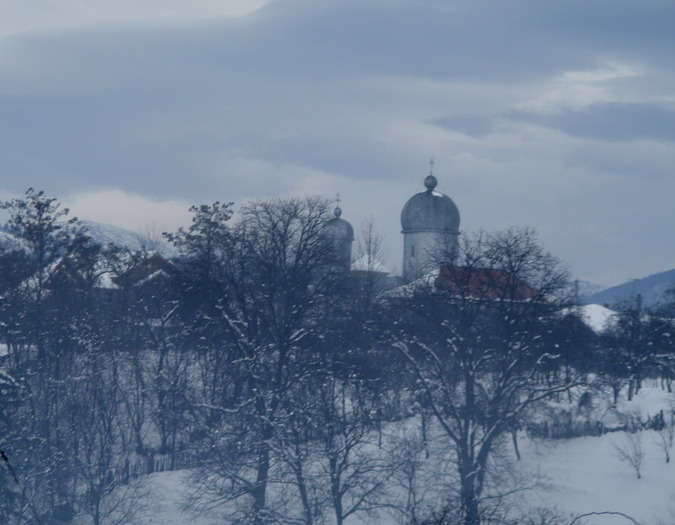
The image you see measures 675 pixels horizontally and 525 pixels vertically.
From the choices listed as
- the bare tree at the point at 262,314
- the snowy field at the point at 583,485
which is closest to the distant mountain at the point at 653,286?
the snowy field at the point at 583,485

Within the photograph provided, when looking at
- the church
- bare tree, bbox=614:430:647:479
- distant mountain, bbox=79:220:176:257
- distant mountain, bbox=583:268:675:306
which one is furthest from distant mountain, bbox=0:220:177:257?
the church

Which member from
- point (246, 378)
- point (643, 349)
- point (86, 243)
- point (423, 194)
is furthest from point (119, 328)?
point (423, 194)

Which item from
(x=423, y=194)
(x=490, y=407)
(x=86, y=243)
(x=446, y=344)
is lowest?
(x=490, y=407)

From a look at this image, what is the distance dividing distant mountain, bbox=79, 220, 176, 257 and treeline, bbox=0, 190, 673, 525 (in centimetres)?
389

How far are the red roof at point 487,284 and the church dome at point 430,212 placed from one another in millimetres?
40768

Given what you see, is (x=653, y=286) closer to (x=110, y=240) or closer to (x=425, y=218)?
(x=425, y=218)

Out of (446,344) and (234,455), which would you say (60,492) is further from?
(446,344)

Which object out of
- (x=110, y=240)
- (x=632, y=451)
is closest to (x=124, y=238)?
(x=110, y=240)

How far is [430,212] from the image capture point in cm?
6569

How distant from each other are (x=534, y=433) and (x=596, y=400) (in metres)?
4.89

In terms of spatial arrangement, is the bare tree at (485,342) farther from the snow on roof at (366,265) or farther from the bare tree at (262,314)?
the snow on roof at (366,265)

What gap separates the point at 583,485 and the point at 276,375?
7435mm

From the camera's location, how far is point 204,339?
928 inches

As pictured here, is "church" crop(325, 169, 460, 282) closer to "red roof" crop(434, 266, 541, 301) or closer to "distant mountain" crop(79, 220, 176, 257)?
"distant mountain" crop(79, 220, 176, 257)
